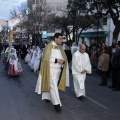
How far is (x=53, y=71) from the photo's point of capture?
315 inches

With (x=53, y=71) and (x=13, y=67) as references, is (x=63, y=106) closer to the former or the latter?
(x=53, y=71)

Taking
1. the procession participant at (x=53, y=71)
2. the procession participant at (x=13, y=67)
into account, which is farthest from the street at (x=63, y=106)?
the procession participant at (x=13, y=67)

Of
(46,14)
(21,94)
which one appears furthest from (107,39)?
(21,94)

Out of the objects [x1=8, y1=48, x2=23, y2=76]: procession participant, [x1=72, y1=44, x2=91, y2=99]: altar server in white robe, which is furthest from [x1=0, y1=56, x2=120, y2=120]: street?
[x1=8, y1=48, x2=23, y2=76]: procession participant

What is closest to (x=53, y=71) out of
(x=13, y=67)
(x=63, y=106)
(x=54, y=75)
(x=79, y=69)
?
(x=54, y=75)

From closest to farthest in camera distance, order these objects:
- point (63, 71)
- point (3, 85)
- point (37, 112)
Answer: point (37, 112) → point (63, 71) → point (3, 85)

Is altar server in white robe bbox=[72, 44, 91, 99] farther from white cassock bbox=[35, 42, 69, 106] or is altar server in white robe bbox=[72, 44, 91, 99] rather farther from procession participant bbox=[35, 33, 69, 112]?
white cassock bbox=[35, 42, 69, 106]

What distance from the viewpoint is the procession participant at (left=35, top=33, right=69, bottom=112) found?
25.5 feet

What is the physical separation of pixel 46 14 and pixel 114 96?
149 feet

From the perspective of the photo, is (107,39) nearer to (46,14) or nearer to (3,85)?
(46,14)

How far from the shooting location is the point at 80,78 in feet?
31.5

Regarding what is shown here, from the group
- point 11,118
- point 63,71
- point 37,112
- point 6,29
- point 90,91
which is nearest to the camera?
point 11,118

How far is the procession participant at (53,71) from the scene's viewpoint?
7.78m

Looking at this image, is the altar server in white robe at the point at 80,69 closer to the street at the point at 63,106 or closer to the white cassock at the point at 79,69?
the white cassock at the point at 79,69
